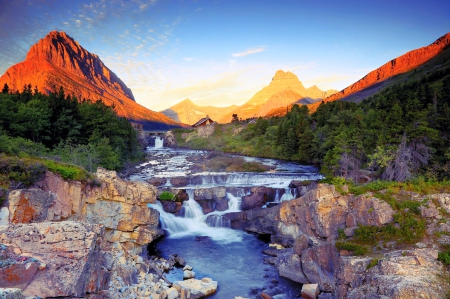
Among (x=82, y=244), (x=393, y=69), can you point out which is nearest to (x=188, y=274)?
(x=82, y=244)

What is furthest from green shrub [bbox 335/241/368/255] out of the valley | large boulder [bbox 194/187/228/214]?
large boulder [bbox 194/187/228/214]

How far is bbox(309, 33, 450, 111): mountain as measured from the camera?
144m

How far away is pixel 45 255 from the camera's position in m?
8.89

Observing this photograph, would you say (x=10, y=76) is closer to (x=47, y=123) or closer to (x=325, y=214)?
(x=47, y=123)

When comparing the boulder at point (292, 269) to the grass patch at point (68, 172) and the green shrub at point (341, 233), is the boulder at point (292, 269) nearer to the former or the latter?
the green shrub at point (341, 233)

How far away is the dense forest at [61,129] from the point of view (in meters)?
29.0

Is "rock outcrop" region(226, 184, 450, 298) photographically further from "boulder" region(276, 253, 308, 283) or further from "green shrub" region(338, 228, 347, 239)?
"green shrub" region(338, 228, 347, 239)

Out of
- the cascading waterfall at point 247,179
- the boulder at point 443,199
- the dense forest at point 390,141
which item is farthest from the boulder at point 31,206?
the dense forest at point 390,141

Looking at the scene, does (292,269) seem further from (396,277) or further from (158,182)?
(158,182)

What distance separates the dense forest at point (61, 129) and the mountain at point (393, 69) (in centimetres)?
12403

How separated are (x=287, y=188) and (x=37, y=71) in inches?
6254

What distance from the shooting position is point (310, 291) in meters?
14.2

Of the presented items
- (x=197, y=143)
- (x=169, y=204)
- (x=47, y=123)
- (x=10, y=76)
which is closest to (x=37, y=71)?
(x=10, y=76)

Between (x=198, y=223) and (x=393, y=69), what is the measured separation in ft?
580
